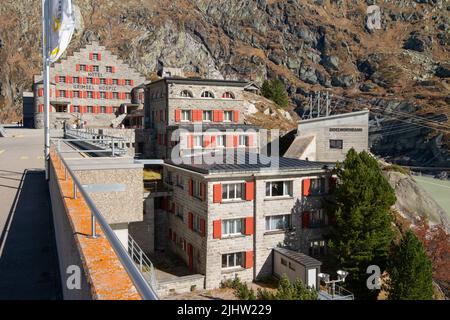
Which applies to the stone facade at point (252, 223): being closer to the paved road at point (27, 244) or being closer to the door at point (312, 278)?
the door at point (312, 278)

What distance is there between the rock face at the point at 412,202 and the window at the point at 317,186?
13234mm

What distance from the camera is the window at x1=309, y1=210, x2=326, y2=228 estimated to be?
34.9m

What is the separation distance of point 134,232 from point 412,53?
149614 millimetres

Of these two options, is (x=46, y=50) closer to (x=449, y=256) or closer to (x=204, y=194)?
(x=204, y=194)

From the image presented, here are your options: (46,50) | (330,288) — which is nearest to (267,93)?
(330,288)

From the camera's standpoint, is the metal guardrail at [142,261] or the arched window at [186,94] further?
the arched window at [186,94]

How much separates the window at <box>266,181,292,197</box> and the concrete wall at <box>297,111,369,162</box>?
15901 millimetres

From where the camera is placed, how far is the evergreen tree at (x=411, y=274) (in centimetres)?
2712

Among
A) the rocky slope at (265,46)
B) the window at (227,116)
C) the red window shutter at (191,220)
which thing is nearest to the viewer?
the red window shutter at (191,220)

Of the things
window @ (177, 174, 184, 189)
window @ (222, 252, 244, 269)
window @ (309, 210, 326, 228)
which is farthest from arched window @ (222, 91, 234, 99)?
window @ (222, 252, 244, 269)

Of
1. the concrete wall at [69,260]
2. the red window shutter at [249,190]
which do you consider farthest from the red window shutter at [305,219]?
the concrete wall at [69,260]

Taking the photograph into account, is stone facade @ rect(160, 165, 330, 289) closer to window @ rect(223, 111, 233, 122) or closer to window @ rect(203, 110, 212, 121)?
window @ rect(203, 110, 212, 121)

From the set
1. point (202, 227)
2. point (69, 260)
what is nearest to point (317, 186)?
point (202, 227)

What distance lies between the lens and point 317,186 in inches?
1377
